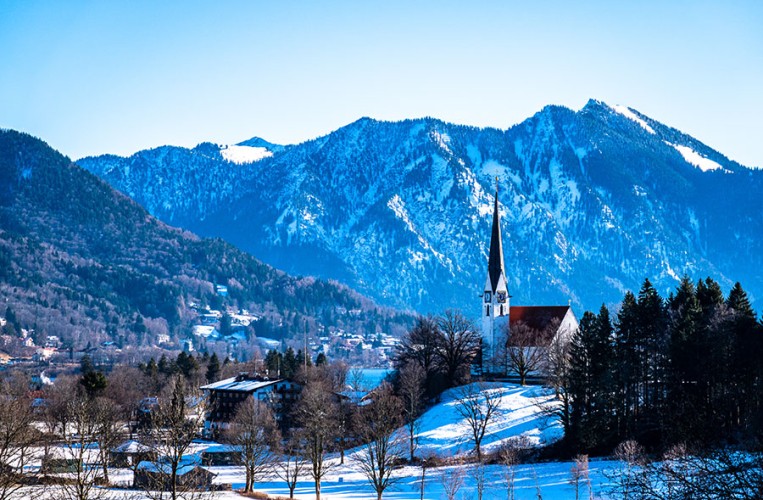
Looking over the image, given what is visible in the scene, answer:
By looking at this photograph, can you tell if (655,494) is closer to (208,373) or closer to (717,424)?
(717,424)

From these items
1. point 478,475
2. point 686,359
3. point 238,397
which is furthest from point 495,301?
point 478,475

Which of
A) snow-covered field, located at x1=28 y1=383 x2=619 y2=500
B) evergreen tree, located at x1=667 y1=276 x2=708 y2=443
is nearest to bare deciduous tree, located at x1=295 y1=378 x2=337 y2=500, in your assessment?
snow-covered field, located at x1=28 y1=383 x2=619 y2=500

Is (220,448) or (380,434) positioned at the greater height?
Result: (380,434)

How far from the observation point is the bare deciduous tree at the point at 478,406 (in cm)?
8838

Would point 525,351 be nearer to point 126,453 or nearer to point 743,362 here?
Result: point 743,362

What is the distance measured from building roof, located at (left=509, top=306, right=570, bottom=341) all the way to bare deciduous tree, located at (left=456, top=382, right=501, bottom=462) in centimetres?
1691

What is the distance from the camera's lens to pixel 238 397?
12312 centimetres

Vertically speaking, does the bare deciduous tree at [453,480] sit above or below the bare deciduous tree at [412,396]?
below

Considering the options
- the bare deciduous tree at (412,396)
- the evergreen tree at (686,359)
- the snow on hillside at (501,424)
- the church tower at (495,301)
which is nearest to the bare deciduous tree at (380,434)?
the bare deciduous tree at (412,396)

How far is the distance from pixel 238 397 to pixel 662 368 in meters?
61.4

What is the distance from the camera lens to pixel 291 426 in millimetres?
119375

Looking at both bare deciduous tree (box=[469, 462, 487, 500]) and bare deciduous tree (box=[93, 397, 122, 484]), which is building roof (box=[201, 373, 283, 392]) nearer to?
bare deciduous tree (box=[93, 397, 122, 484])

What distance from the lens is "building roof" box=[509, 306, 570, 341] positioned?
12000 centimetres

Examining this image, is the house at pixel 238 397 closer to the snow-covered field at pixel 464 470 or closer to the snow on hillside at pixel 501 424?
the snow-covered field at pixel 464 470
